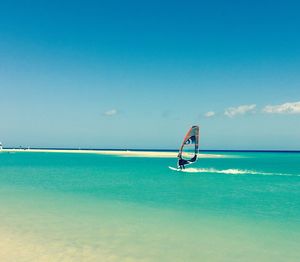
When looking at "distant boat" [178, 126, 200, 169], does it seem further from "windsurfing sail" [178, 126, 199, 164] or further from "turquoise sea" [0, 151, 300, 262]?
"turquoise sea" [0, 151, 300, 262]

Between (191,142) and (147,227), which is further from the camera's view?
(191,142)

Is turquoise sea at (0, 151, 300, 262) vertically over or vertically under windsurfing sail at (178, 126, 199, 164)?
under

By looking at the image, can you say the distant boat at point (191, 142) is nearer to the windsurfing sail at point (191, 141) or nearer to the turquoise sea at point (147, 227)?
the windsurfing sail at point (191, 141)

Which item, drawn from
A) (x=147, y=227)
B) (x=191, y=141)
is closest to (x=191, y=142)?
(x=191, y=141)

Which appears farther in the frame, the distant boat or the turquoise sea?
the distant boat

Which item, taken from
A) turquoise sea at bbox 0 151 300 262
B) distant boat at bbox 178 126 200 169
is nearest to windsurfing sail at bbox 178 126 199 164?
distant boat at bbox 178 126 200 169

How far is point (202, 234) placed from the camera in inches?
413

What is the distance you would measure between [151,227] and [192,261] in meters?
3.33

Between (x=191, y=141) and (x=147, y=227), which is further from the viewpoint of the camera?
(x=191, y=141)

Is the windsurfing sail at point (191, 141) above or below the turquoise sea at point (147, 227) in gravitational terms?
above

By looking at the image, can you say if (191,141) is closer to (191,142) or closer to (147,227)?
→ (191,142)

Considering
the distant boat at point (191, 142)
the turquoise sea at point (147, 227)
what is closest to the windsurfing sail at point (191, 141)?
the distant boat at point (191, 142)

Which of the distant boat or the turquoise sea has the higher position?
the distant boat

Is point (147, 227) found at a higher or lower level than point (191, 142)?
lower
